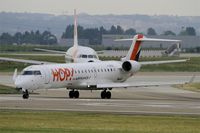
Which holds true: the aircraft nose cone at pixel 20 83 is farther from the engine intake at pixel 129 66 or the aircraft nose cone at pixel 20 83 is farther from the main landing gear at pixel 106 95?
the engine intake at pixel 129 66

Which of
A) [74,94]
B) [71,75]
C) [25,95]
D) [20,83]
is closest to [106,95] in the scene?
[74,94]

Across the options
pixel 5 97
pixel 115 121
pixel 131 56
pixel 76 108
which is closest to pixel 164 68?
pixel 131 56

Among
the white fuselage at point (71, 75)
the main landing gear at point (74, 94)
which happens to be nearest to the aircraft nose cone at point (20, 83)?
the white fuselage at point (71, 75)

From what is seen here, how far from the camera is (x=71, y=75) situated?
6053 cm

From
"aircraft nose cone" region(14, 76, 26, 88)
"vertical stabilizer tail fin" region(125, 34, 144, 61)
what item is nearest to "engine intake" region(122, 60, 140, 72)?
"vertical stabilizer tail fin" region(125, 34, 144, 61)

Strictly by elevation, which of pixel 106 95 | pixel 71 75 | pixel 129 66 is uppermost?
pixel 129 66

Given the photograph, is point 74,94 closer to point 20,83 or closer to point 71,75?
point 71,75

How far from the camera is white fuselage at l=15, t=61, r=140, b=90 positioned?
57281 millimetres

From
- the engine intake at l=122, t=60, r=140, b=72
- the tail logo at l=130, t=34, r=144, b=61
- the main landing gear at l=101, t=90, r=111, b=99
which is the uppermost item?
the tail logo at l=130, t=34, r=144, b=61

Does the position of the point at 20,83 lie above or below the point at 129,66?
below

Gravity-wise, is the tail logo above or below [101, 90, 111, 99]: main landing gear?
above

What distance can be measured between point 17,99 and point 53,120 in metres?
16.3

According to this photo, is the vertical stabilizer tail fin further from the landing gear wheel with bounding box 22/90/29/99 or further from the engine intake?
the landing gear wheel with bounding box 22/90/29/99

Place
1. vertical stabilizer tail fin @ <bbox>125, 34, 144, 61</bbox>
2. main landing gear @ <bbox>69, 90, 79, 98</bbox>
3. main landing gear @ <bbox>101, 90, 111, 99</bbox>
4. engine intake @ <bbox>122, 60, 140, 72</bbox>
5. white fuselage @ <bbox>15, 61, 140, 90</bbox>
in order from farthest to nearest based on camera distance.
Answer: vertical stabilizer tail fin @ <bbox>125, 34, 144, 61</bbox> < engine intake @ <bbox>122, 60, 140, 72</bbox> < main landing gear @ <bbox>69, 90, 79, 98</bbox> < main landing gear @ <bbox>101, 90, 111, 99</bbox> < white fuselage @ <bbox>15, 61, 140, 90</bbox>
